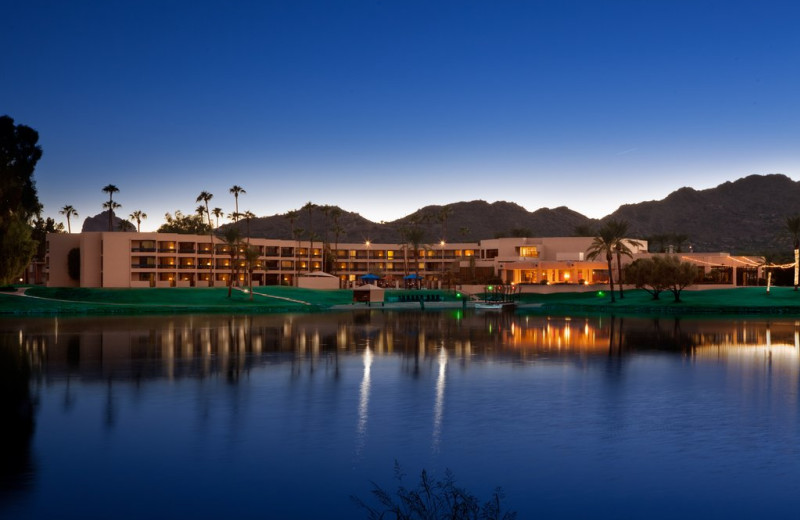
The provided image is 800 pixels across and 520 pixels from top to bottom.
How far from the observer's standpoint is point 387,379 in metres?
26.0

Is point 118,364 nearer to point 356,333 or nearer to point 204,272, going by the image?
point 356,333

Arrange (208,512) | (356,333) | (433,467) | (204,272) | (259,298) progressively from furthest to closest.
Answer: (204,272), (259,298), (356,333), (433,467), (208,512)

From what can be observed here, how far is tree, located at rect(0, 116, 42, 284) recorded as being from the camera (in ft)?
217

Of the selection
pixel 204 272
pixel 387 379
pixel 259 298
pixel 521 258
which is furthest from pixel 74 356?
pixel 521 258

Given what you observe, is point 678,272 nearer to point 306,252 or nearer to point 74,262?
point 306,252

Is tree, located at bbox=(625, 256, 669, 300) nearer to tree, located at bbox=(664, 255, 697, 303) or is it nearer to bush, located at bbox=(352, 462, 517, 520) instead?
tree, located at bbox=(664, 255, 697, 303)

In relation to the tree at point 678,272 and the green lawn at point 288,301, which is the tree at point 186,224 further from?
the tree at point 678,272

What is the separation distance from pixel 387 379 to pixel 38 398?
11273 mm

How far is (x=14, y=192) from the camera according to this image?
66.8m

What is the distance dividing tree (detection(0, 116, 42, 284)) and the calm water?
34.5 meters

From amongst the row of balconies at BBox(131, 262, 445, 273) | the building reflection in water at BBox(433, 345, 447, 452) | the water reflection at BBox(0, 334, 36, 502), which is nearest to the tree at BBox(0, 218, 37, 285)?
the water reflection at BBox(0, 334, 36, 502)

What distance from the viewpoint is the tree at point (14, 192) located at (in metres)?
66.1

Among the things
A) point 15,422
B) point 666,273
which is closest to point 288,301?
point 666,273

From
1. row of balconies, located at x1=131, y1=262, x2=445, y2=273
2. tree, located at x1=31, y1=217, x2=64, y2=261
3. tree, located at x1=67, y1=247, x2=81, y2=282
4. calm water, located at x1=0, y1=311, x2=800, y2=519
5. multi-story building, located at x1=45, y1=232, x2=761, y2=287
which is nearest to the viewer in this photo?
calm water, located at x1=0, y1=311, x2=800, y2=519
